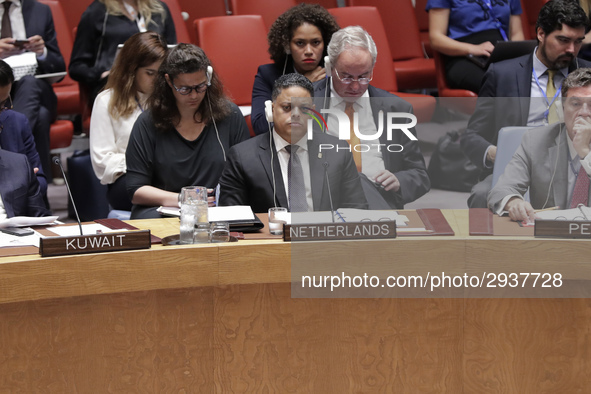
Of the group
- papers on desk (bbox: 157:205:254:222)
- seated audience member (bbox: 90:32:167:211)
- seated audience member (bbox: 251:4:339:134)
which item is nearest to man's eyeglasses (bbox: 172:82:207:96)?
seated audience member (bbox: 90:32:167:211)

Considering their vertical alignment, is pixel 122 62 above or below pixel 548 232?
above

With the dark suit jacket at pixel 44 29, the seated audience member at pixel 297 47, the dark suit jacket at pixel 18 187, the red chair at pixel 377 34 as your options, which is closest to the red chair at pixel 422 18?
the red chair at pixel 377 34

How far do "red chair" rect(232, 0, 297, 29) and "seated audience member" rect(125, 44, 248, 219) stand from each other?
4.74 ft

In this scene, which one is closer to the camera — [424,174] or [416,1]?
[424,174]

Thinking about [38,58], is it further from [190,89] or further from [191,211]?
[191,211]

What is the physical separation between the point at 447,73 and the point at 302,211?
2.13 metres

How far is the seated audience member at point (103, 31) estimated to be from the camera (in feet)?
11.6

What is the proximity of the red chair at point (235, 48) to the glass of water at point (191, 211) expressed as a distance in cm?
187

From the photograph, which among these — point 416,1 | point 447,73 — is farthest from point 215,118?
point 416,1

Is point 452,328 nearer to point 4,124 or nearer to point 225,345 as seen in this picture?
point 225,345

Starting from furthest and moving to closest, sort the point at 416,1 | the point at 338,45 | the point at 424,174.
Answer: the point at 416,1 → the point at 338,45 → the point at 424,174

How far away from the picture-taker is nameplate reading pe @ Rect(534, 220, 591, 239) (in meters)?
1.76

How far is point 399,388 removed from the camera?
190 centimetres

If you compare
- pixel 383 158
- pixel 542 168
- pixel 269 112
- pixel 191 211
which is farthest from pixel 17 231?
pixel 542 168
